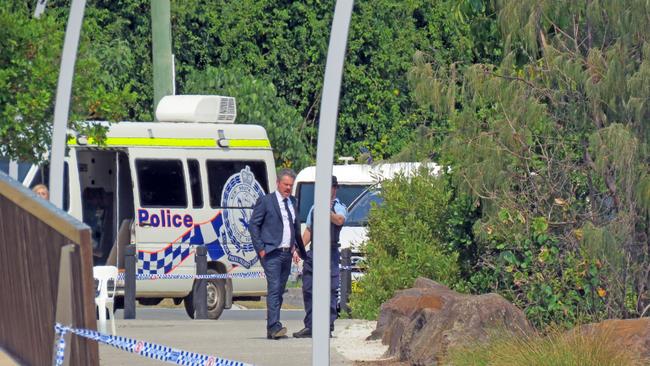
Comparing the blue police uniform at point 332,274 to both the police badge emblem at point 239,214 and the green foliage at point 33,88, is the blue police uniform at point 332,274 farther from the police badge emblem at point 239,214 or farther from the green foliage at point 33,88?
the police badge emblem at point 239,214

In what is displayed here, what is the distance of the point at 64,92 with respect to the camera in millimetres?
12320

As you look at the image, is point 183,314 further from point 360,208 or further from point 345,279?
point 360,208

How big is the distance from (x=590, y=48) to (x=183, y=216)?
295 inches

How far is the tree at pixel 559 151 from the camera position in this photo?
44.1 ft

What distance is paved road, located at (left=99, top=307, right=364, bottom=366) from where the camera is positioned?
12.9 m

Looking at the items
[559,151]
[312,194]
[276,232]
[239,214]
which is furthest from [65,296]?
[312,194]

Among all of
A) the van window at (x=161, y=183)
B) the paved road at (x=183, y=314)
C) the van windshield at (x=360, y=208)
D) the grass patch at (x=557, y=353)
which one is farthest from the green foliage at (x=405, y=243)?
the van windshield at (x=360, y=208)

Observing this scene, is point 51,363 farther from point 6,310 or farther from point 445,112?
point 445,112

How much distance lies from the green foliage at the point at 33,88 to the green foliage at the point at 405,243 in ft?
12.1

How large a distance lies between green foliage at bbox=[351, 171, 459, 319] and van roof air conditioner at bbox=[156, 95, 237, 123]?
3735mm

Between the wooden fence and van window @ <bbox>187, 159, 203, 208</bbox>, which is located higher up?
the wooden fence

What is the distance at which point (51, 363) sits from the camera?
8750 mm

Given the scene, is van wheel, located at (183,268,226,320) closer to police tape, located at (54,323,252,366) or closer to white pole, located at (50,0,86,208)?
white pole, located at (50,0,86,208)

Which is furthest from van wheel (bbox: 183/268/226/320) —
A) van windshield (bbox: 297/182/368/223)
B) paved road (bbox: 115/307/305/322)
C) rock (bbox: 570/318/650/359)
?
rock (bbox: 570/318/650/359)
